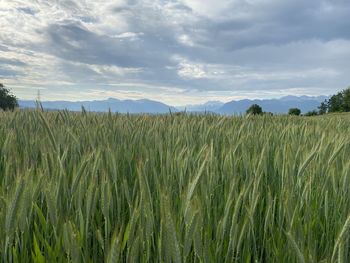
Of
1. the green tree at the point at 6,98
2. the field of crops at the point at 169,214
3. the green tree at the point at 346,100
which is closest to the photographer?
the field of crops at the point at 169,214

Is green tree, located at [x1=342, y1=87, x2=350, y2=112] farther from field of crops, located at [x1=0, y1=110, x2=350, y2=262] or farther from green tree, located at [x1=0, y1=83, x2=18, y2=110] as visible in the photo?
field of crops, located at [x1=0, y1=110, x2=350, y2=262]

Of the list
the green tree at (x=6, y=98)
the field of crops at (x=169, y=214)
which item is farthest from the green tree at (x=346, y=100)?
the field of crops at (x=169, y=214)

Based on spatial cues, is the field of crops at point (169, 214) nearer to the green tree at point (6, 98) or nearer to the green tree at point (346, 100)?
the green tree at point (6, 98)

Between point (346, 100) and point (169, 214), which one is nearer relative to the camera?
point (169, 214)

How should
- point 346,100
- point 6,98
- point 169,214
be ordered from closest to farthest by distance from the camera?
point 169,214 < point 6,98 < point 346,100

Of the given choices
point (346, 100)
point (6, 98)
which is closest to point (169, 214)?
point (6, 98)


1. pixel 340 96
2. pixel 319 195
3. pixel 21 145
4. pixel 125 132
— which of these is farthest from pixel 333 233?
pixel 340 96

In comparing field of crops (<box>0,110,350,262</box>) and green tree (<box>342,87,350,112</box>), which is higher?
green tree (<box>342,87,350,112</box>)

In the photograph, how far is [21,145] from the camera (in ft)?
6.41

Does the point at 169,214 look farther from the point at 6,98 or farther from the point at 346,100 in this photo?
the point at 346,100

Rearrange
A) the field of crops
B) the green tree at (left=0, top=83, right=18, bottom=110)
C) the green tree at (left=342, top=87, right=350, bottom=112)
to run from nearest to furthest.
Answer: the field of crops, the green tree at (left=0, top=83, right=18, bottom=110), the green tree at (left=342, top=87, right=350, bottom=112)

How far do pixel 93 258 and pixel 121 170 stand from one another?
2.01 ft

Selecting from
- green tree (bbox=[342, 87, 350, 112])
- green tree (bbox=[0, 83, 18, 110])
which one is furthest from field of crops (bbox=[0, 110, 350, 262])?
green tree (bbox=[342, 87, 350, 112])

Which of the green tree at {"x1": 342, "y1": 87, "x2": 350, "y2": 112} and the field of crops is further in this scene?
the green tree at {"x1": 342, "y1": 87, "x2": 350, "y2": 112}
